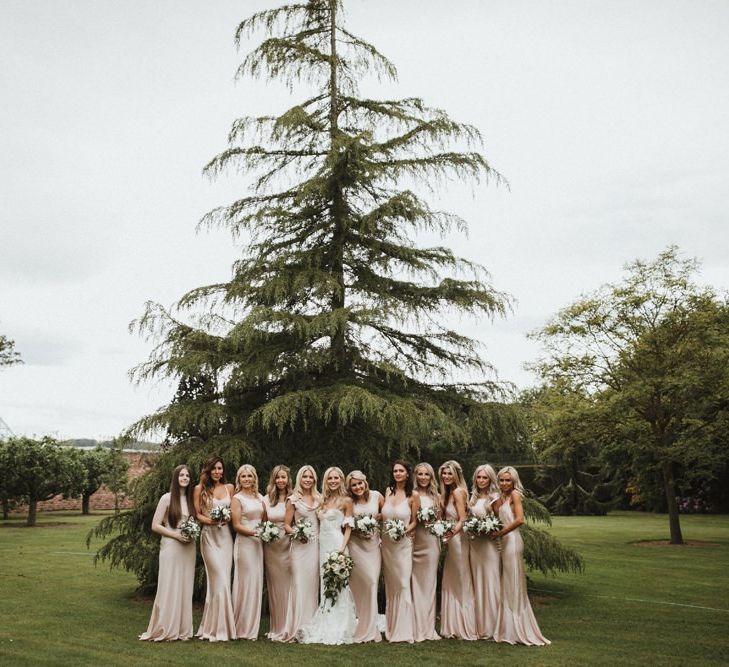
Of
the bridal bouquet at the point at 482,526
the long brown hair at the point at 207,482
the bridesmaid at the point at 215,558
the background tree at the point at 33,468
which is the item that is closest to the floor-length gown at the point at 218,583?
the bridesmaid at the point at 215,558

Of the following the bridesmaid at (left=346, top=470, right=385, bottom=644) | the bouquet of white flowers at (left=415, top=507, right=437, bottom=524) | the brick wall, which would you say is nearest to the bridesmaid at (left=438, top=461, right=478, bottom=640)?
the bouquet of white flowers at (left=415, top=507, right=437, bottom=524)

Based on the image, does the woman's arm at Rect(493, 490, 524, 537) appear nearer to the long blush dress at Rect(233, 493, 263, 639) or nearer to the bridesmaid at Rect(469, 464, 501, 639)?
the bridesmaid at Rect(469, 464, 501, 639)

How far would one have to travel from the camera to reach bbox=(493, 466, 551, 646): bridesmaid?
28.8 feet

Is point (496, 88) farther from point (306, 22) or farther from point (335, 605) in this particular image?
point (335, 605)

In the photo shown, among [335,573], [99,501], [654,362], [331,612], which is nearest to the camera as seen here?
[335,573]

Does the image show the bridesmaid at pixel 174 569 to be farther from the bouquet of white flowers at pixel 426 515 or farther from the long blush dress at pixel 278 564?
the bouquet of white flowers at pixel 426 515

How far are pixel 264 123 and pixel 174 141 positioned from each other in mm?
2735

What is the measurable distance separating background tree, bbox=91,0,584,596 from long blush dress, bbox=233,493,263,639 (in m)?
1.60

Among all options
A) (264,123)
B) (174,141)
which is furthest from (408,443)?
(174,141)

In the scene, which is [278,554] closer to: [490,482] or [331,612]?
[331,612]

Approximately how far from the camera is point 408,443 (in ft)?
36.8

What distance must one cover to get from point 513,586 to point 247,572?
315cm

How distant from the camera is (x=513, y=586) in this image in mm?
8836

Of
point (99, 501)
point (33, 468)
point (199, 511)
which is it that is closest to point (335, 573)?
point (199, 511)
